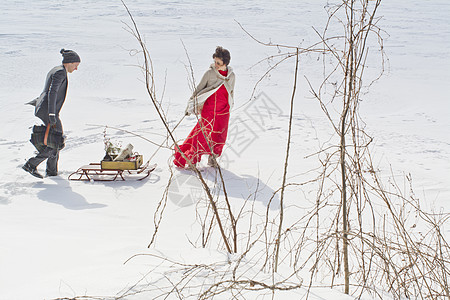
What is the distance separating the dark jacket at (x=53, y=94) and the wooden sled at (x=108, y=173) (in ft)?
1.88

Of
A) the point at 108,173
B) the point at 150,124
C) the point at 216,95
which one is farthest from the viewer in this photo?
the point at 150,124

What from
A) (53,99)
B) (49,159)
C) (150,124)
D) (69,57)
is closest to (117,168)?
(49,159)

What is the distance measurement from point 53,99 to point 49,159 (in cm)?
71

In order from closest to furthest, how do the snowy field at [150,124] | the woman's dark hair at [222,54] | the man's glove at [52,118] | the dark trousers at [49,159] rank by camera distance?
the snowy field at [150,124] → the man's glove at [52,118] → the dark trousers at [49,159] → the woman's dark hair at [222,54]

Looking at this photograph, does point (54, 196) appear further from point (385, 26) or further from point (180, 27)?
point (385, 26)

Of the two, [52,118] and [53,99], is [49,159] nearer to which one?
[52,118]

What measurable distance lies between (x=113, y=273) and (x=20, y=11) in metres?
21.0

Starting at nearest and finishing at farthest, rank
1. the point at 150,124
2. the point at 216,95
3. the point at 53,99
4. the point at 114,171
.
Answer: the point at 53,99
the point at 216,95
the point at 114,171
the point at 150,124

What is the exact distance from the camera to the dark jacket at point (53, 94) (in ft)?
15.7

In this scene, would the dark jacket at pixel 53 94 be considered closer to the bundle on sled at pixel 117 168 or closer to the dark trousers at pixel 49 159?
the dark trousers at pixel 49 159

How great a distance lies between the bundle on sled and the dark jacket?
1.94 ft

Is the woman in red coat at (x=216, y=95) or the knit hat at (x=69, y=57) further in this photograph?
the woman in red coat at (x=216, y=95)

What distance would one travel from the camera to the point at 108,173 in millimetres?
5121

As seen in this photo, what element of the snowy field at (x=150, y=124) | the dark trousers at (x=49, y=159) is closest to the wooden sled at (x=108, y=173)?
the snowy field at (x=150, y=124)
